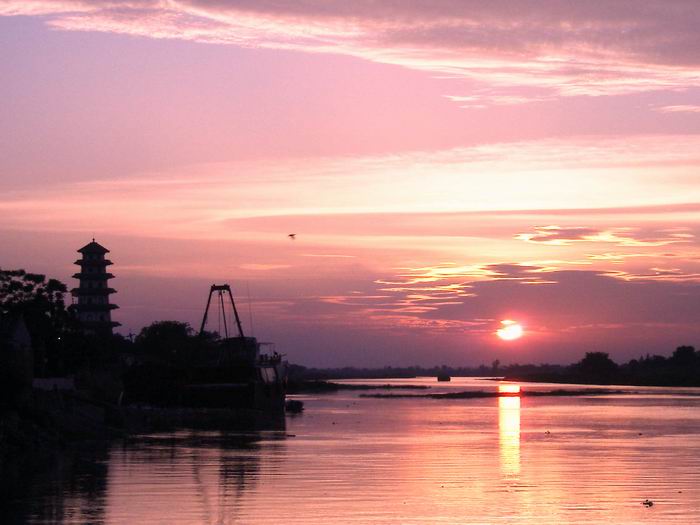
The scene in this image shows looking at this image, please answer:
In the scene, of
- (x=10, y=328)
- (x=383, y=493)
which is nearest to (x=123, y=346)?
(x=10, y=328)

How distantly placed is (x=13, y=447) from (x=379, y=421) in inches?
2061

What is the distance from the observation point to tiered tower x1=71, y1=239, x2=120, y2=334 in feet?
502

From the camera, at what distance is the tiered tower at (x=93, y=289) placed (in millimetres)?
153000

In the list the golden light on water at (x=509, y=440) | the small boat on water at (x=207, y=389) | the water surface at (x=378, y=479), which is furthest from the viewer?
the small boat on water at (x=207, y=389)

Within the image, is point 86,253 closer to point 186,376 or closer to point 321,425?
point 186,376

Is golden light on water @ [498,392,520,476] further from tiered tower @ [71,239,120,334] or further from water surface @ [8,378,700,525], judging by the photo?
tiered tower @ [71,239,120,334]

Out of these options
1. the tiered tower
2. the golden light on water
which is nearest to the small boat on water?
the golden light on water

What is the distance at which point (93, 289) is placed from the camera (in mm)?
153750

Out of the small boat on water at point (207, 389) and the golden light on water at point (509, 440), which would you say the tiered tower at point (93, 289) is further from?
the golden light on water at point (509, 440)

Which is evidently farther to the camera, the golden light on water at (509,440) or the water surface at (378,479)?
the golden light on water at (509,440)

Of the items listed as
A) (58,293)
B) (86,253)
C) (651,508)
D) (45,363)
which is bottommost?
(651,508)

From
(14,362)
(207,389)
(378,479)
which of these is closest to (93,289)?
(207,389)

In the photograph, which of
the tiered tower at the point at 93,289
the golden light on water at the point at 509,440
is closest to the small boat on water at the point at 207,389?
the golden light on water at the point at 509,440

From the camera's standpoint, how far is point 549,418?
11469cm
